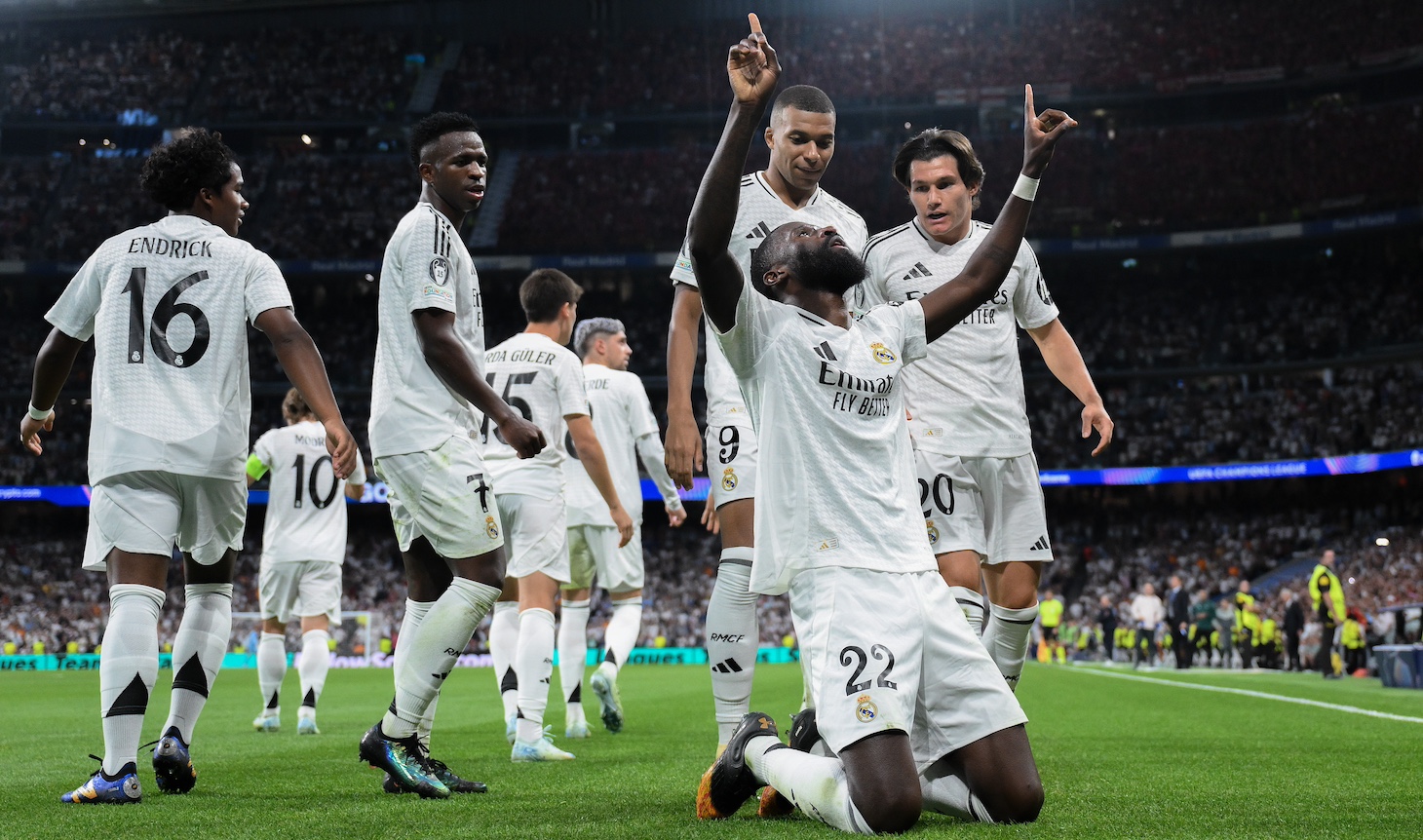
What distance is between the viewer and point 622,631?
830 centimetres

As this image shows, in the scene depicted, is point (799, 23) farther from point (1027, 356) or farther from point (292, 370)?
point (292, 370)

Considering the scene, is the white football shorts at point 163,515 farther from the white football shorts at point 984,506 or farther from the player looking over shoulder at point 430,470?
the white football shorts at point 984,506

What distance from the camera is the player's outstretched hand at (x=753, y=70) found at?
3502 millimetres

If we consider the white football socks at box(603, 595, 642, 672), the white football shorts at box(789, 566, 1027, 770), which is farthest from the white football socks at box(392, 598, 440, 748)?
the white football socks at box(603, 595, 642, 672)

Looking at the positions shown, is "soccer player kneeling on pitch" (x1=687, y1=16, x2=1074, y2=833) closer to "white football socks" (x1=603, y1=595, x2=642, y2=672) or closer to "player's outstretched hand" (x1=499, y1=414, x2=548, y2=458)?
"player's outstretched hand" (x1=499, y1=414, x2=548, y2=458)

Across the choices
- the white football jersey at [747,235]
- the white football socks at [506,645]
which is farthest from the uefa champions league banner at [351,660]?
the white football jersey at [747,235]

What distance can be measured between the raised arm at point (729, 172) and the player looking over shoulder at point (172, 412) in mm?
1574

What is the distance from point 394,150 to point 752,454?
1620 inches

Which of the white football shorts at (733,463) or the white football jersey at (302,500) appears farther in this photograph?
the white football jersey at (302,500)

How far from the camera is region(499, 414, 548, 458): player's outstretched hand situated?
4250mm

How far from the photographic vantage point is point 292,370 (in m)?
4.57

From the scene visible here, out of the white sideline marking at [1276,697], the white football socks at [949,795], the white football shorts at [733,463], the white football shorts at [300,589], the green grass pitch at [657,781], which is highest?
the white football shorts at [733,463]

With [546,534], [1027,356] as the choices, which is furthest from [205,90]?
[546,534]

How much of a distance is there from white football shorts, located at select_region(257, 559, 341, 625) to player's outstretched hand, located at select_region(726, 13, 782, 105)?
21.6ft
